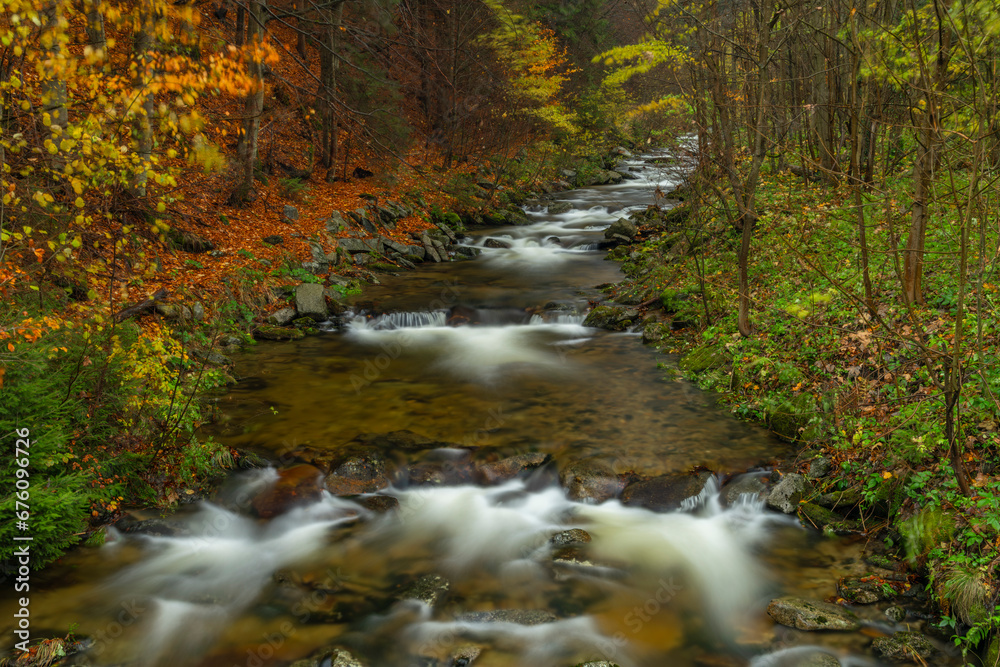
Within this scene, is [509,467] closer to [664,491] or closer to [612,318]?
[664,491]

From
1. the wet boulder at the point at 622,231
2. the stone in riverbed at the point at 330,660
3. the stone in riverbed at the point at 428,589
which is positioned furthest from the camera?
the wet boulder at the point at 622,231

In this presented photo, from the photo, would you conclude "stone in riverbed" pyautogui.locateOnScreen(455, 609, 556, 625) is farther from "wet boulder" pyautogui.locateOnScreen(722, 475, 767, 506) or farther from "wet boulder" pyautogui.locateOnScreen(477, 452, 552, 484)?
"wet boulder" pyautogui.locateOnScreen(722, 475, 767, 506)

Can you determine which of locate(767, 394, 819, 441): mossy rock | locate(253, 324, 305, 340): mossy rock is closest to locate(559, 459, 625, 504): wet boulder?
locate(767, 394, 819, 441): mossy rock

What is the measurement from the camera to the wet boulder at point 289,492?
6.41m

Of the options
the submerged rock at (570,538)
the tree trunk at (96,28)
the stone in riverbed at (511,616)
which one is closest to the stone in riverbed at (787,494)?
the submerged rock at (570,538)

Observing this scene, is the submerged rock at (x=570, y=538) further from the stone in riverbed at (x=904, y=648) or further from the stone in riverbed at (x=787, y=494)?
the stone in riverbed at (x=904, y=648)

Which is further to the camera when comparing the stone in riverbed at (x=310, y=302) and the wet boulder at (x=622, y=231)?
the wet boulder at (x=622, y=231)

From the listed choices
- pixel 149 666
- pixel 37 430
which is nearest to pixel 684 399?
pixel 149 666

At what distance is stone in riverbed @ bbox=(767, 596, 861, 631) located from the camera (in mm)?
4633

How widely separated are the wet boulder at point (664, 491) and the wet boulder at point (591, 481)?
0.17m

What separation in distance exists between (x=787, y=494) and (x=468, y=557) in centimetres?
341

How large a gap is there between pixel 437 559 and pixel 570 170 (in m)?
27.1

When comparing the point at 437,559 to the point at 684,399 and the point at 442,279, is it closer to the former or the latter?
the point at 684,399

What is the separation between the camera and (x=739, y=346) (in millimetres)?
8852
